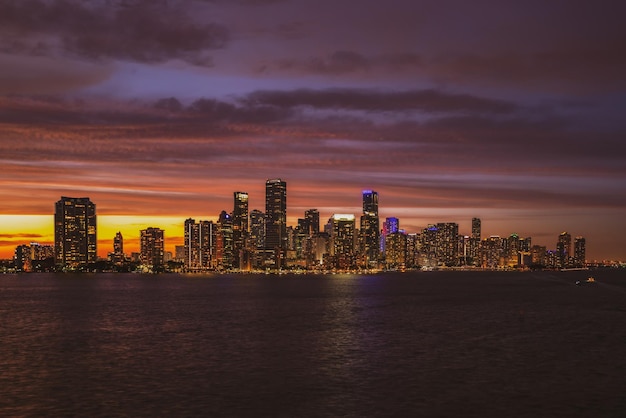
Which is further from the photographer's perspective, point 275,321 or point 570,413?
point 275,321

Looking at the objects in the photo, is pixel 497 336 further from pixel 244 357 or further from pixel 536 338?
pixel 244 357

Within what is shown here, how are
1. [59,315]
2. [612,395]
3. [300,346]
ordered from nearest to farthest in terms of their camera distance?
[612,395]
[300,346]
[59,315]

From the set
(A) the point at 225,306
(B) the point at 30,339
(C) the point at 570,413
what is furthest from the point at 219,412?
(A) the point at 225,306

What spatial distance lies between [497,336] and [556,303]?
250 feet

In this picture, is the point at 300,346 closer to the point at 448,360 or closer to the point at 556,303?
the point at 448,360

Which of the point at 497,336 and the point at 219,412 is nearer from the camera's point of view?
the point at 219,412

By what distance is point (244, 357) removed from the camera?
6888 centimetres

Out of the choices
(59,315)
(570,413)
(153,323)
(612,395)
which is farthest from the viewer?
(59,315)

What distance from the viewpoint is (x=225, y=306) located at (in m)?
146

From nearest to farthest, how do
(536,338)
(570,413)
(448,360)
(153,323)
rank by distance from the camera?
(570,413), (448,360), (536,338), (153,323)

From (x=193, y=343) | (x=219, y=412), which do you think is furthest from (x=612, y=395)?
(x=193, y=343)

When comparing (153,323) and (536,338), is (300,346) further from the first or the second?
(153,323)

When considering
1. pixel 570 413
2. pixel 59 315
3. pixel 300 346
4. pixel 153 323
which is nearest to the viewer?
pixel 570 413

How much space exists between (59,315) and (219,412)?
8661cm
